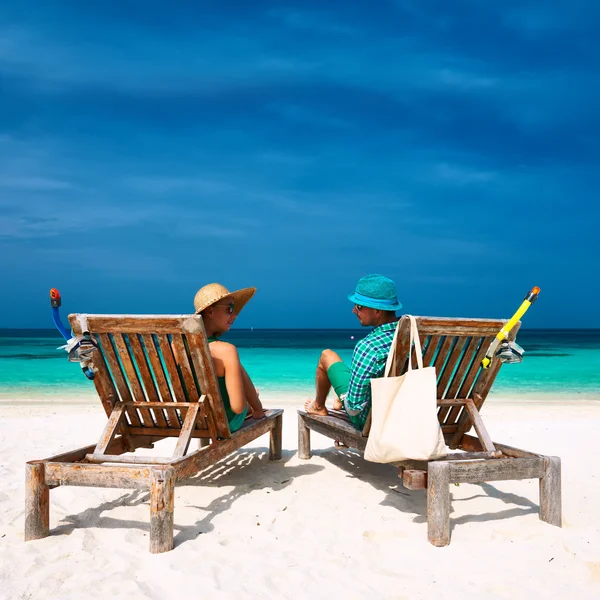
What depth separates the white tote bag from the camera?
10.5 ft

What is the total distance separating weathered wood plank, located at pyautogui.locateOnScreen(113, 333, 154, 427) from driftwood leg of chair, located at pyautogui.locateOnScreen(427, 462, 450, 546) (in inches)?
77.3

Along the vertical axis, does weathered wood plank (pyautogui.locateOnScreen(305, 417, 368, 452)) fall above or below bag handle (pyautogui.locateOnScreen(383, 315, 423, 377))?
below

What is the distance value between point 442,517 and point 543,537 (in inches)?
27.2

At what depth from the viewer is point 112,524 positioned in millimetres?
3570

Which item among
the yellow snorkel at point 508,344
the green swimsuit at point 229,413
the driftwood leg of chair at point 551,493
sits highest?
the yellow snorkel at point 508,344

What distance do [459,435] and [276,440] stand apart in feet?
5.68

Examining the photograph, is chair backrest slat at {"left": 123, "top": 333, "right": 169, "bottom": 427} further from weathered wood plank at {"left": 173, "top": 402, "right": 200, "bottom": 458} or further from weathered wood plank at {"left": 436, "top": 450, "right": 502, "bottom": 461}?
weathered wood plank at {"left": 436, "top": 450, "right": 502, "bottom": 461}

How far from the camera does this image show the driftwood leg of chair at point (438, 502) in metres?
3.24

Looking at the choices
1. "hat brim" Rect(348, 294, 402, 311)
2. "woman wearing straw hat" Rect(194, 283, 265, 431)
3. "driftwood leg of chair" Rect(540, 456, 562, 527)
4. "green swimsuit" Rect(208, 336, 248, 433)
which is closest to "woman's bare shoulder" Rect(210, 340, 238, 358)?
"woman wearing straw hat" Rect(194, 283, 265, 431)

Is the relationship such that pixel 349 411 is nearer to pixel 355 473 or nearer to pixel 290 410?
pixel 355 473

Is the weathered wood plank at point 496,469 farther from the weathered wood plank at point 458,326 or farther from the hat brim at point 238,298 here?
the hat brim at point 238,298

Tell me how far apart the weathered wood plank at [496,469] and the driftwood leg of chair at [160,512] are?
1589 mm

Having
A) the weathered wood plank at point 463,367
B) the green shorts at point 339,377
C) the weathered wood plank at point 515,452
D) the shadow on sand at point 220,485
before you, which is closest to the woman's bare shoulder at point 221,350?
the green shorts at point 339,377

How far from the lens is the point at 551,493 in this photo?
141 inches
